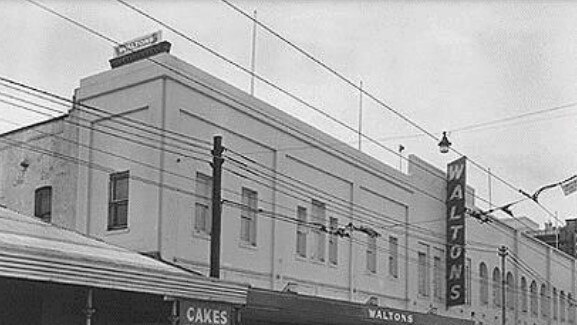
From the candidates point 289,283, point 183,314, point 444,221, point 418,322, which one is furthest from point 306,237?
point 183,314

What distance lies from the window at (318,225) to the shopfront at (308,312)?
610 centimetres

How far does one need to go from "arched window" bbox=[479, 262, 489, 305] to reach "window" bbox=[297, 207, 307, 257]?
15357mm

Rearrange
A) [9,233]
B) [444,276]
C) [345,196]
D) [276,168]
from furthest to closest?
[444,276] → [345,196] → [276,168] → [9,233]

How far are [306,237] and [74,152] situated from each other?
7.36 meters

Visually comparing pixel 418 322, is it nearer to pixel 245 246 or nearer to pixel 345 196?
pixel 245 246

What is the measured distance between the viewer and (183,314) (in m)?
14.2

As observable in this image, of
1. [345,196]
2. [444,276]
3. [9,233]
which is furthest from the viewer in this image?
[444,276]

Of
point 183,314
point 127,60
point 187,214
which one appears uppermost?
point 127,60

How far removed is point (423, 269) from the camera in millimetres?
38031

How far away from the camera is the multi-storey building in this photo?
2495 cm

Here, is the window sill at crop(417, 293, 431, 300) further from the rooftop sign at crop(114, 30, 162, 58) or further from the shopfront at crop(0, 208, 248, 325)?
the shopfront at crop(0, 208, 248, 325)

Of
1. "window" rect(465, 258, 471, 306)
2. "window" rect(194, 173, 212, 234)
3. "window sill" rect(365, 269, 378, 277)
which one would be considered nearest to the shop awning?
"window" rect(194, 173, 212, 234)

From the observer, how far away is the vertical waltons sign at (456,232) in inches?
1547

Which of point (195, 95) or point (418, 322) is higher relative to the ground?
point (195, 95)
